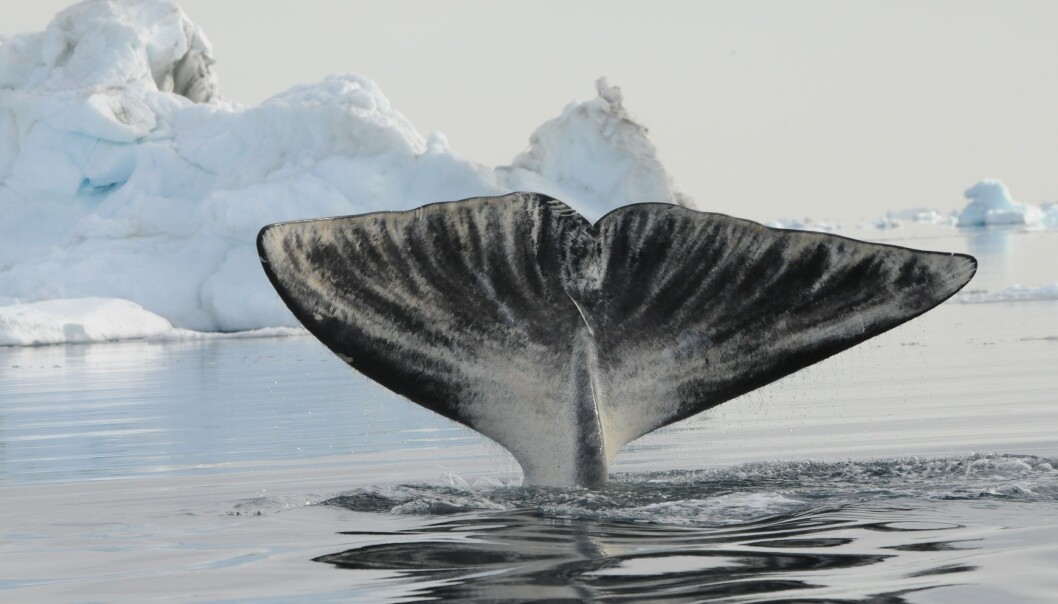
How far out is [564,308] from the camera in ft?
16.2

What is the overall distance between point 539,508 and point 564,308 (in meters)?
0.69

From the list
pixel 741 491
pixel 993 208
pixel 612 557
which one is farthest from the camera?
pixel 993 208

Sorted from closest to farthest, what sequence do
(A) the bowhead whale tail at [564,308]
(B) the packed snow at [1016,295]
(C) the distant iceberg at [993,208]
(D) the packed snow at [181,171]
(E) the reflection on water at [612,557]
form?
1. (E) the reflection on water at [612,557]
2. (A) the bowhead whale tail at [564,308]
3. (B) the packed snow at [1016,295]
4. (D) the packed snow at [181,171]
5. (C) the distant iceberg at [993,208]

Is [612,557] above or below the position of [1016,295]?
below

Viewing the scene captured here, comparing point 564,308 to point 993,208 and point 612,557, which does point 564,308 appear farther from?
point 993,208

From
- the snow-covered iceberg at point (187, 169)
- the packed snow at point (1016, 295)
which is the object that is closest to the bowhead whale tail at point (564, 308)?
the packed snow at point (1016, 295)

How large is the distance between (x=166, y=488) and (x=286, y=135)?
25.3 metres

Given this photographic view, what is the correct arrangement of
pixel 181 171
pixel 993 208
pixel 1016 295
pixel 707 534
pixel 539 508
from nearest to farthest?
pixel 707 534 → pixel 539 508 → pixel 1016 295 → pixel 181 171 → pixel 993 208

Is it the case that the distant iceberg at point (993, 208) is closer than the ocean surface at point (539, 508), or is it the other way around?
the ocean surface at point (539, 508)

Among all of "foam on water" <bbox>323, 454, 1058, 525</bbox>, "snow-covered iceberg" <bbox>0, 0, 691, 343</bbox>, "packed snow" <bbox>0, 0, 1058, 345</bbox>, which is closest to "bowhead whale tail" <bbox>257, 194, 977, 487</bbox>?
"foam on water" <bbox>323, 454, 1058, 525</bbox>

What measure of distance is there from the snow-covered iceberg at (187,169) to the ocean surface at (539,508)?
59.2 feet

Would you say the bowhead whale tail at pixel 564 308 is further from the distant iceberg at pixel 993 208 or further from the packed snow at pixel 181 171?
the distant iceberg at pixel 993 208

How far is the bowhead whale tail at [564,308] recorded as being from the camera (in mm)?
4797

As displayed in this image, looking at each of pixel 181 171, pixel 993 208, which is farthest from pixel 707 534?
pixel 993 208
